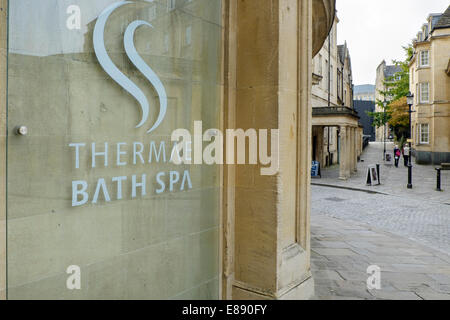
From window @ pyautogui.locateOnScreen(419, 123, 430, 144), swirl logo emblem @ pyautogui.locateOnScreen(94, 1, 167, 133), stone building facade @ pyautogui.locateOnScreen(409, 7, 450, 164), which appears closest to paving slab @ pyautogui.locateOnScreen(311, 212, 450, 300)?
swirl logo emblem @ pyautogui.locateOnScreen(94, 1, 167, 133)

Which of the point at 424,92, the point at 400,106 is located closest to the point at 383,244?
the point at 424,92

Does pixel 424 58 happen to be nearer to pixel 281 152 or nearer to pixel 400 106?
pixel 400 106

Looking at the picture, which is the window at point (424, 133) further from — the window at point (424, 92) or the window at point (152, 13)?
the window at point (152, 13)

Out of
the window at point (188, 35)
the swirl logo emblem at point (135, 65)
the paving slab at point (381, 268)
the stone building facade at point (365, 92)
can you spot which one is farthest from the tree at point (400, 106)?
the stone building facade at point (365, 92)

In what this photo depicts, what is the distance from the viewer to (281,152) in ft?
13.1

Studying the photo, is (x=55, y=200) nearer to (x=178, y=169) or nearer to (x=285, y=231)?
(x=178, y=169)

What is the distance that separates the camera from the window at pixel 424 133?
31766mm

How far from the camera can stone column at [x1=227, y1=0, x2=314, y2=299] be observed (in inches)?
155

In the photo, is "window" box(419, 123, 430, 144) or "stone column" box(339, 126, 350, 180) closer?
"stone column" box(339, 126, 350, 180)

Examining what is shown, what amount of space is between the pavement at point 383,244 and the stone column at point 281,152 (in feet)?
3.97

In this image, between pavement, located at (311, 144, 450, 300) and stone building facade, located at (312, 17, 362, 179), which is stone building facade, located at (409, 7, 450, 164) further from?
pavement, located at (311, 144, 450, 300)

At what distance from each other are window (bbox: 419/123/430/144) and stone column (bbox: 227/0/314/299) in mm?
32205
